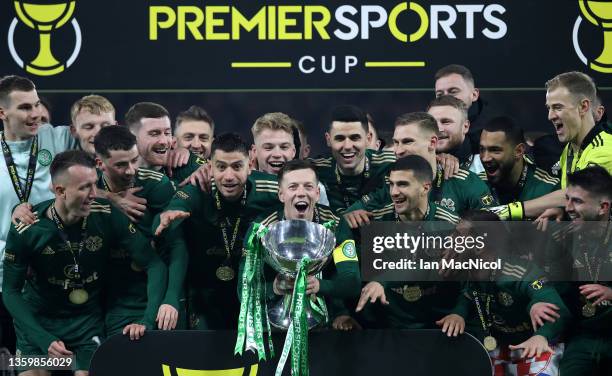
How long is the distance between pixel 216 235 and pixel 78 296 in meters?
0.73

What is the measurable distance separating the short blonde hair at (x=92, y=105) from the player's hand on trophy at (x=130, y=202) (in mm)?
412

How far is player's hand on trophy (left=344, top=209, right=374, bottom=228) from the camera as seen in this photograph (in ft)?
17.5

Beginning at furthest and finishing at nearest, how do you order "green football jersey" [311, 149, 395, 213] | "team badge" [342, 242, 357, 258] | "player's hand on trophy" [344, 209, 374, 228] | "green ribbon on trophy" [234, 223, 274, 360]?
"green football jersey" [311, 149, 395, 213], "player's hand on trophy" [344, 209, 374, 228], "team badge" [342, 242, 357, 258], "green ribbon on trophy" [234, 223, 274, 360]

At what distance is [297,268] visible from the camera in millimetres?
4867

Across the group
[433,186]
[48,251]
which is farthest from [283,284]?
[48,251]

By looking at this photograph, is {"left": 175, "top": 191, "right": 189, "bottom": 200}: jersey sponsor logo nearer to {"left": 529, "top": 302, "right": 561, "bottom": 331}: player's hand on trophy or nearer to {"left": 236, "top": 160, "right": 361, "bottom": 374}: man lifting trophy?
{"left": 236, "top": 160, "right": 361, "bottom": 374}: man lifting trophy

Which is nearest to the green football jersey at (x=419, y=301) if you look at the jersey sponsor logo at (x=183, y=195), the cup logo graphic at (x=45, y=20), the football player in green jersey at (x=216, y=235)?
the football player in green jersey at (x=216, y=235)

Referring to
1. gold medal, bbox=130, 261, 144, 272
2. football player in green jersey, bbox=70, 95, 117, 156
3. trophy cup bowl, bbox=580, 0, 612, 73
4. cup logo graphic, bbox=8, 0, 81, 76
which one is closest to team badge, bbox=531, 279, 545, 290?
trophy cup bowl, bbox=580, 0, 612, 73

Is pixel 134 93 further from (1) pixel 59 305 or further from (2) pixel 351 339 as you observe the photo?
(2) pixel 351 339

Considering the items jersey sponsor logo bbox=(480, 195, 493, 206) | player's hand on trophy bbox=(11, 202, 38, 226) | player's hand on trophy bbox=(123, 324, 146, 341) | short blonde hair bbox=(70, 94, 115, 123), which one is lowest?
player's hand on trophy bbox=(123, 324, 146, 341)

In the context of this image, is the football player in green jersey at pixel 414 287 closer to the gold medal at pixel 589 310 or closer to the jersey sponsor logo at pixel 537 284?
Result: the jersey sponsor logo at pixel 537 284

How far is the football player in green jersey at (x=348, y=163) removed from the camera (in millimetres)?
5426

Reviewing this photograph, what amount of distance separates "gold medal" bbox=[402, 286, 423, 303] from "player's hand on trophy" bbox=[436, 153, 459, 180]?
567mm

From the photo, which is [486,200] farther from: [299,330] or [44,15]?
[44,15]
